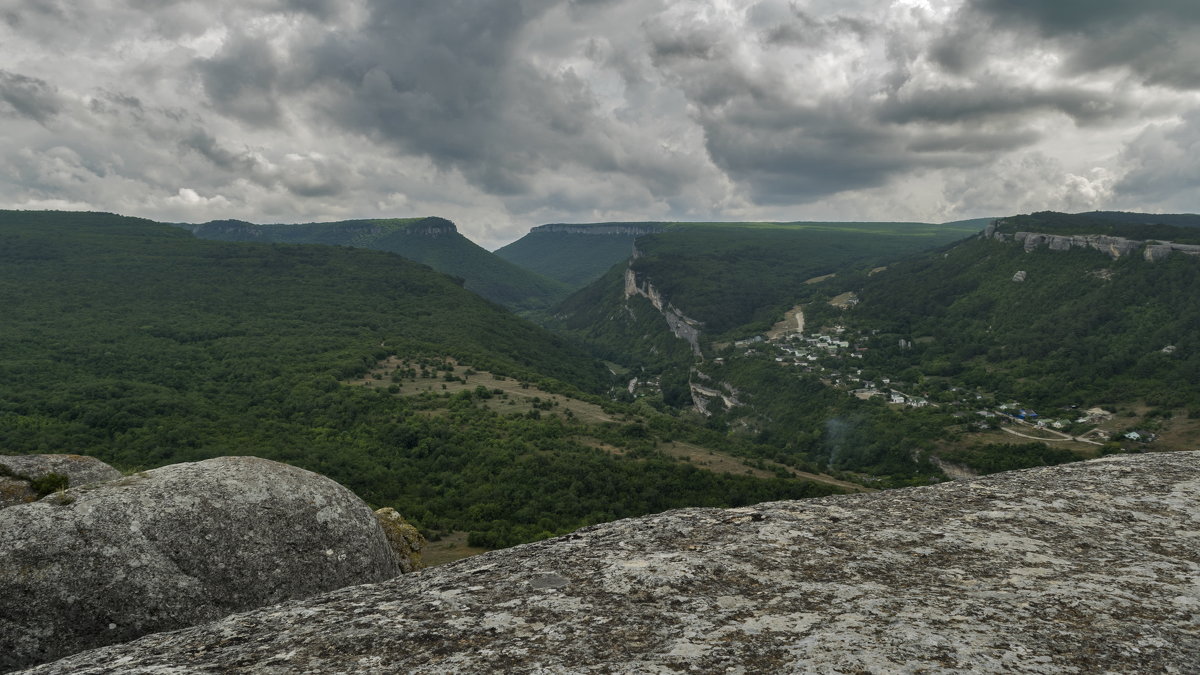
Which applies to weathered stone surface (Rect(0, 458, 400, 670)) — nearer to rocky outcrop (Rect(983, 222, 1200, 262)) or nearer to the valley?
the valley

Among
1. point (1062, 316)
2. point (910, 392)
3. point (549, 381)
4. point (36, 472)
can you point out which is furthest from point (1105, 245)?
point (36, 472)

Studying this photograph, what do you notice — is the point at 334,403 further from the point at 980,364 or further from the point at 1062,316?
the point at 1062,316

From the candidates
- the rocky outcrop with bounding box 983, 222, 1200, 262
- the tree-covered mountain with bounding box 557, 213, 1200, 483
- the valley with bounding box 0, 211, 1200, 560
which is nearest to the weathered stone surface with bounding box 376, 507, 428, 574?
the valley with bounding box 0, 211, 1200, 560

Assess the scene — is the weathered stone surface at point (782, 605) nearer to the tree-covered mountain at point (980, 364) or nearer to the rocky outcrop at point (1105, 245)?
the tree-covered mountain at point (980, 364)

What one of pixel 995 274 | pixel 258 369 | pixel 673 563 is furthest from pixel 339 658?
pixel 995 274

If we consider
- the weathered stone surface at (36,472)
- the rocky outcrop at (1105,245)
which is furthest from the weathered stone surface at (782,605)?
the rocky outcrop at (1105,245)
